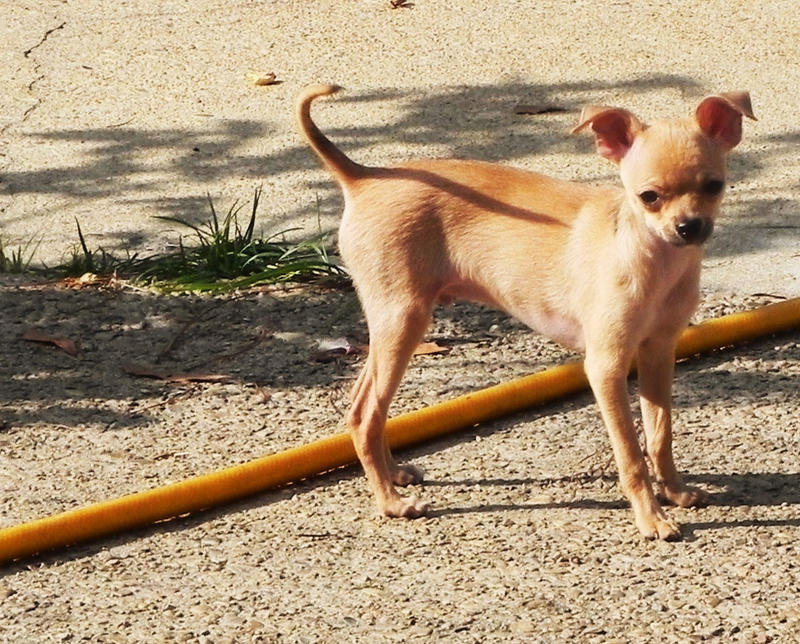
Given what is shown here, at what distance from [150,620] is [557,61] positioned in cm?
521

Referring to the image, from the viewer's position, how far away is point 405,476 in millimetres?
5156

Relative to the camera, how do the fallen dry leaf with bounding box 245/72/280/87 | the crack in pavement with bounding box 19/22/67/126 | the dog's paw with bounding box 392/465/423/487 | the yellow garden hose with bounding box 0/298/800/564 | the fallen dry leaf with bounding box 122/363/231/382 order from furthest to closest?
the fallen dry leaf with bounding box 245/72/280/87 → the crack in pavement with bounding box 19/22/67/126 → the fallen dry leaf with bounding box 122/363/231/382 → the dog's paw with bounding box 392/465/423/487 → the yellow garden hose with bounding box 0/298/800/564

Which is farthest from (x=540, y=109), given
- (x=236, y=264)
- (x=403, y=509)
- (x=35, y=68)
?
(x=403, y=509)

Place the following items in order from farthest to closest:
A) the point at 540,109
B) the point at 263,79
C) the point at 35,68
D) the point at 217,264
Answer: the point at 35,68 < the point at 263,79 < the point at 540,109 < the point at 217,264

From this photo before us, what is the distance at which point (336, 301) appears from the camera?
6.56 metres

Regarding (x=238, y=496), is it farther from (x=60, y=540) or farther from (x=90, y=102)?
(x=90, y=102)

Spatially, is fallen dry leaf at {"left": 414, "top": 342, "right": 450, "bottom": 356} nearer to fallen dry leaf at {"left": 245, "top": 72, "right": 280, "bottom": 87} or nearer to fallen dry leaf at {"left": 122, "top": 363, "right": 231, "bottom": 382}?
fallen dry leaf at {"left": 122, "top": 363, "right": 231, "bottom": 382}

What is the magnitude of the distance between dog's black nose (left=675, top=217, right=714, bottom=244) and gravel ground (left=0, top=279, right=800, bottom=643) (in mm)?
926

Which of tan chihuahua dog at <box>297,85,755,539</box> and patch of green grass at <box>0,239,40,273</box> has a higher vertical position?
tan chihuahua dog at <box>297,85,755,539</box>

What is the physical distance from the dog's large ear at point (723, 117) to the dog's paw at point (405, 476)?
149cm

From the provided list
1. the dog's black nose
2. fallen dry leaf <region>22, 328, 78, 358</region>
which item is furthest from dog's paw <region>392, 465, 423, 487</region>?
fallen dry leaf <region>22, 328, 78, 358</region>

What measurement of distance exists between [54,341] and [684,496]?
2614 mm

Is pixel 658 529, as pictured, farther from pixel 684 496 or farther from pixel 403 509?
pixel 403 509

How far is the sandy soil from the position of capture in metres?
4.43
